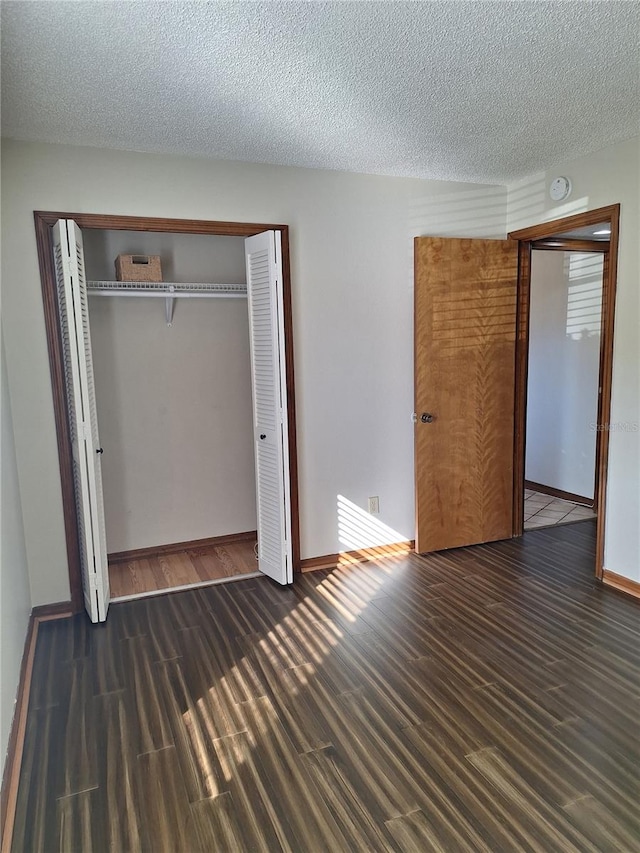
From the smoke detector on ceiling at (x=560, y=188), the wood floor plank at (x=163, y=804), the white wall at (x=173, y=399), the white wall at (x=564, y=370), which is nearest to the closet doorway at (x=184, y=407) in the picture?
the white wall at (x=173, y=399)

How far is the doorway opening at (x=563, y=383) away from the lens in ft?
15.5

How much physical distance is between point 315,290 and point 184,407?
1312 millimetres

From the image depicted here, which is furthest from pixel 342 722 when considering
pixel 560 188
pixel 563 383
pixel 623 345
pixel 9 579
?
pixel 563 383

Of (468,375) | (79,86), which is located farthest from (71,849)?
(468,375)

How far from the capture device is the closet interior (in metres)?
3.91

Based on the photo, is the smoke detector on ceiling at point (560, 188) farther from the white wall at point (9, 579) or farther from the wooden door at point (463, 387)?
the white wall at point (9, 579)

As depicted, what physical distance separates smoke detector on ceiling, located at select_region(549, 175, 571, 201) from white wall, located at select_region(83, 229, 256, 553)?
2133mm

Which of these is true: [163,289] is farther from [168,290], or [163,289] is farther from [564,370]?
[564,370]

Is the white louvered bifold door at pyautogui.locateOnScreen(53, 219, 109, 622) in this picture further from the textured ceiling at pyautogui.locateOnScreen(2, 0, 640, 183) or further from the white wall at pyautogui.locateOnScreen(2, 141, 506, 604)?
the textured ceiling at pyautogui.locateOnScreen(2, 0, 640, 183)

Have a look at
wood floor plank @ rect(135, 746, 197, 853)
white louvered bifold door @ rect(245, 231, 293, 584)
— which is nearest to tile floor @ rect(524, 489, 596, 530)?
white louvered bifold door @ rect(245, 231, 293, 584)

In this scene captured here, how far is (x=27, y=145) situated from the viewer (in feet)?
9.75

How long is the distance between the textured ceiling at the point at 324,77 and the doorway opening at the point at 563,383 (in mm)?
1811

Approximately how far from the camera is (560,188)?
11.9 ft

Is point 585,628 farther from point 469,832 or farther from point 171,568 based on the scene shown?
point 171,568
